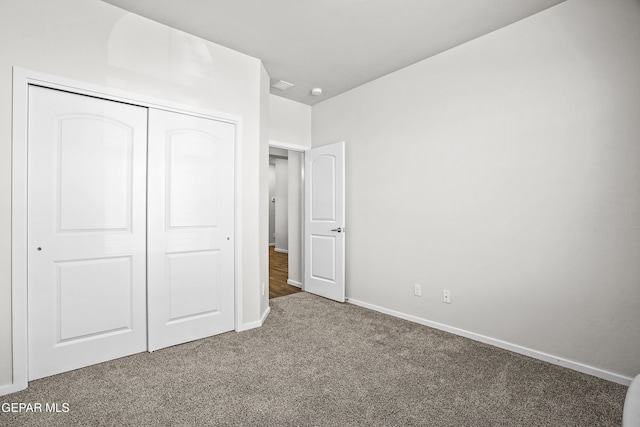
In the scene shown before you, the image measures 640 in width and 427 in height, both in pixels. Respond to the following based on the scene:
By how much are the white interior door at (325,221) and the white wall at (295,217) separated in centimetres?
41

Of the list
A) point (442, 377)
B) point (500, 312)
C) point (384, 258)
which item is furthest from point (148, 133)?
point (500, 312)

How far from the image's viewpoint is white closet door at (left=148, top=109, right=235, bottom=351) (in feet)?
8.55

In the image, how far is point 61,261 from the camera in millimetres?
2215

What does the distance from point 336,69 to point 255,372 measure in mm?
3020

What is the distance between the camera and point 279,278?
5395 millimetres

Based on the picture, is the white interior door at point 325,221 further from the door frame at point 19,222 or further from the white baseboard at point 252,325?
the door frame at point 19,222

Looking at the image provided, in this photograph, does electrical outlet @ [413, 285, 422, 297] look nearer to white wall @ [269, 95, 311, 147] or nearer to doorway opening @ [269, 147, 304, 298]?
doorway opening @ [269, 147, 304, 298]

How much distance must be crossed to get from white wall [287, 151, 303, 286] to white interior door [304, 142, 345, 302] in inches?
16.1

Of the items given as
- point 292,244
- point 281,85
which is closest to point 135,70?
point 281,85

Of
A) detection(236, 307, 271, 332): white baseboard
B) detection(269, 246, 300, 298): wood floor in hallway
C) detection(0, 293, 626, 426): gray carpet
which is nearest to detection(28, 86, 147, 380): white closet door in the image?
detection(0, 293, 626, 426): gray carpet

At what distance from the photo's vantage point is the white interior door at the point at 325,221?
3988mm

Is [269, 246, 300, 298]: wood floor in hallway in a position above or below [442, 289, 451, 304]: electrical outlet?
below

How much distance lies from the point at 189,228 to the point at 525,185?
2.85 m

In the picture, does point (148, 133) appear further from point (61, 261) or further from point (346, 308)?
point (346, 308)
